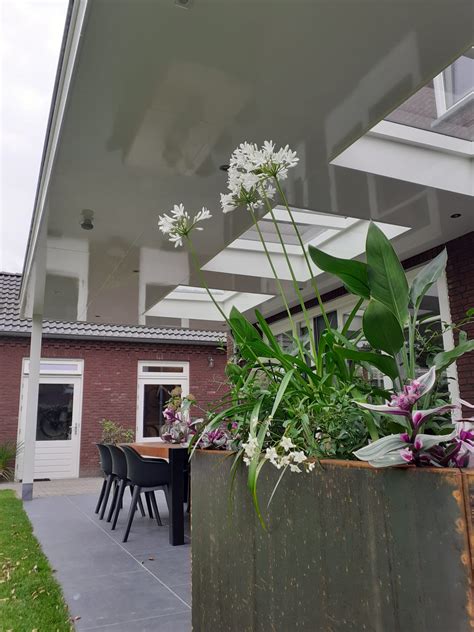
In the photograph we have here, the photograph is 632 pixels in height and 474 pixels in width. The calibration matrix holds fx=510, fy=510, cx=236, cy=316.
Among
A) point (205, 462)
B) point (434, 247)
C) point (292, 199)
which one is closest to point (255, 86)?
point (292, 199)

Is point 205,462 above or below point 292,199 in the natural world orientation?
below

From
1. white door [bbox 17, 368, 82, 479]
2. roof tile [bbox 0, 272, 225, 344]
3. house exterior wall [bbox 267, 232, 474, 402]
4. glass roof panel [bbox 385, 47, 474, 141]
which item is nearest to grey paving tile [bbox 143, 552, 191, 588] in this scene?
house exterior wall [bbox 267, 232, 474, 402]

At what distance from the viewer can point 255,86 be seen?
2.96m

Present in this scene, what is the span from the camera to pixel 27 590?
340cm

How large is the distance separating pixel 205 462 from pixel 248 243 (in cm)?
536

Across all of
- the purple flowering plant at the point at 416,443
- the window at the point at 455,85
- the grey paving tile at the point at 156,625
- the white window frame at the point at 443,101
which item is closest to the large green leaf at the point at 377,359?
the purple flowering plant at the point at 416,443

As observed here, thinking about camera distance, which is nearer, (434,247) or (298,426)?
(298,426)

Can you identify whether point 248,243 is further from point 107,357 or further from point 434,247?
point 107,357

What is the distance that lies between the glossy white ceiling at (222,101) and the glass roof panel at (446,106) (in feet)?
1.77

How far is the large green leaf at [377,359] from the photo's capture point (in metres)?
1.17

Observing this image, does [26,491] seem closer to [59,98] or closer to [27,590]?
[27,590]

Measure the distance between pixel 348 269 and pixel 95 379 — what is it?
11.4 meters

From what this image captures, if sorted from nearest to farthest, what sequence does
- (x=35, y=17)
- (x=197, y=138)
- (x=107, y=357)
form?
(x=35, y=17) < (x=197, y=138) < (x=107, y=357)

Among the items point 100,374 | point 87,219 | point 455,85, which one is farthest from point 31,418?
point 455,85
